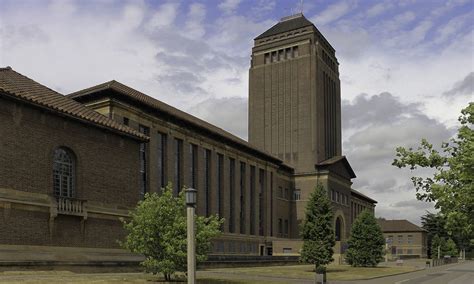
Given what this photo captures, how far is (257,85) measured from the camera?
303 feet

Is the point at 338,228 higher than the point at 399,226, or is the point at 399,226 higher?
the point at 338,228

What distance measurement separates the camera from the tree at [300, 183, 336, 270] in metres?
48.2

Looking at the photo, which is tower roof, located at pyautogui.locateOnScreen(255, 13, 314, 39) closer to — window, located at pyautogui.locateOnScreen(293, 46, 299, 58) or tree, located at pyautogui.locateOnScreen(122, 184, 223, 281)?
window, located at pyautogui.locateOnScreen(293, 46, 299, 58)

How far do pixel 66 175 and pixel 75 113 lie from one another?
3.64 metres

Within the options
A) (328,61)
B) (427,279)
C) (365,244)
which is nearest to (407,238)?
(328,61)

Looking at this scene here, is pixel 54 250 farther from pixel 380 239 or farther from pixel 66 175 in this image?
pixel 380 239

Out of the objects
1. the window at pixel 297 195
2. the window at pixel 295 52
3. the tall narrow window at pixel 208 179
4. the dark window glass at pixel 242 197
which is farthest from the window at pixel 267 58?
the tall narrow window at pixel 208 179

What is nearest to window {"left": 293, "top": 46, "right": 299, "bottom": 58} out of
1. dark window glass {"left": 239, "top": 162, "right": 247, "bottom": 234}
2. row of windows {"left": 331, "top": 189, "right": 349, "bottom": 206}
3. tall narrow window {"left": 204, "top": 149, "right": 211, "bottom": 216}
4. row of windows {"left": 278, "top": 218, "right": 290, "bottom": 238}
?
row of windows {"left": 331, "top": 189, "right": 349, "bottom": 206}

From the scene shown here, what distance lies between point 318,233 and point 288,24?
177ft

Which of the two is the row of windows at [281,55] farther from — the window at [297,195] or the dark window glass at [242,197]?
the dark window glass at [242,197]

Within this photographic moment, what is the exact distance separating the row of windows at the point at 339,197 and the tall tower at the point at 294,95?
6.04 meters

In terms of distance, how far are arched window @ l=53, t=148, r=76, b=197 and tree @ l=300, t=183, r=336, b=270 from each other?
80.6 feet

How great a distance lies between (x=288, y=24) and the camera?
94.3 m

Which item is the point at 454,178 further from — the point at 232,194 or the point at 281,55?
the point at 281,55
